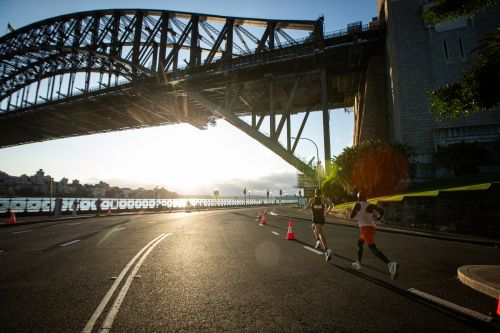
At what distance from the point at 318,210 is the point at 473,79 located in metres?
5.02

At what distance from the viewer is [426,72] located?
2789 cm

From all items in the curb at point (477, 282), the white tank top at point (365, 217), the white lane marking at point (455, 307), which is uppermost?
the white tank top at point (365, 217)

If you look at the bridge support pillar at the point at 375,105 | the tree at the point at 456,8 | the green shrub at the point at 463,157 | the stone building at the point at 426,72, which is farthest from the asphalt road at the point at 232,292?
the bridge support pillar at the point at 375,105

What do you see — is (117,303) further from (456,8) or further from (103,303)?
(456,8)

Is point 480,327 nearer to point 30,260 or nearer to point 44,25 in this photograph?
point 30,260

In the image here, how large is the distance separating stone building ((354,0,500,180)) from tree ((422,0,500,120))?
21.4 meters

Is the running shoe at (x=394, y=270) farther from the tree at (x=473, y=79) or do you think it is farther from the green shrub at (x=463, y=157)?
the green shrub at (x=463, y=157)

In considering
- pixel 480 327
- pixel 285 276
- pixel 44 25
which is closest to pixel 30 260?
pixel 285 276

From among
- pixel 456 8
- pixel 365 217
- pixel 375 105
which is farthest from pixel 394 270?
pixel 375 105

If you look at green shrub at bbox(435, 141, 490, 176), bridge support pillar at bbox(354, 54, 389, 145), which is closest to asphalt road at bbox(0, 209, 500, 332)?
green shrub at bbox(435, 141, 490, 176)

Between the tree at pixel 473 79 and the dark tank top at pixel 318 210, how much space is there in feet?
13.2

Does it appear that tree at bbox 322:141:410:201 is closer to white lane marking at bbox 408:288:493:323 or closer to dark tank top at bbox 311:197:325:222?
dark tank top at bbox 311:197:325:222

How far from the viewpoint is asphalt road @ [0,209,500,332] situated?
3688mm

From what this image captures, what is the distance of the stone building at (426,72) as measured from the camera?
25.7 m
